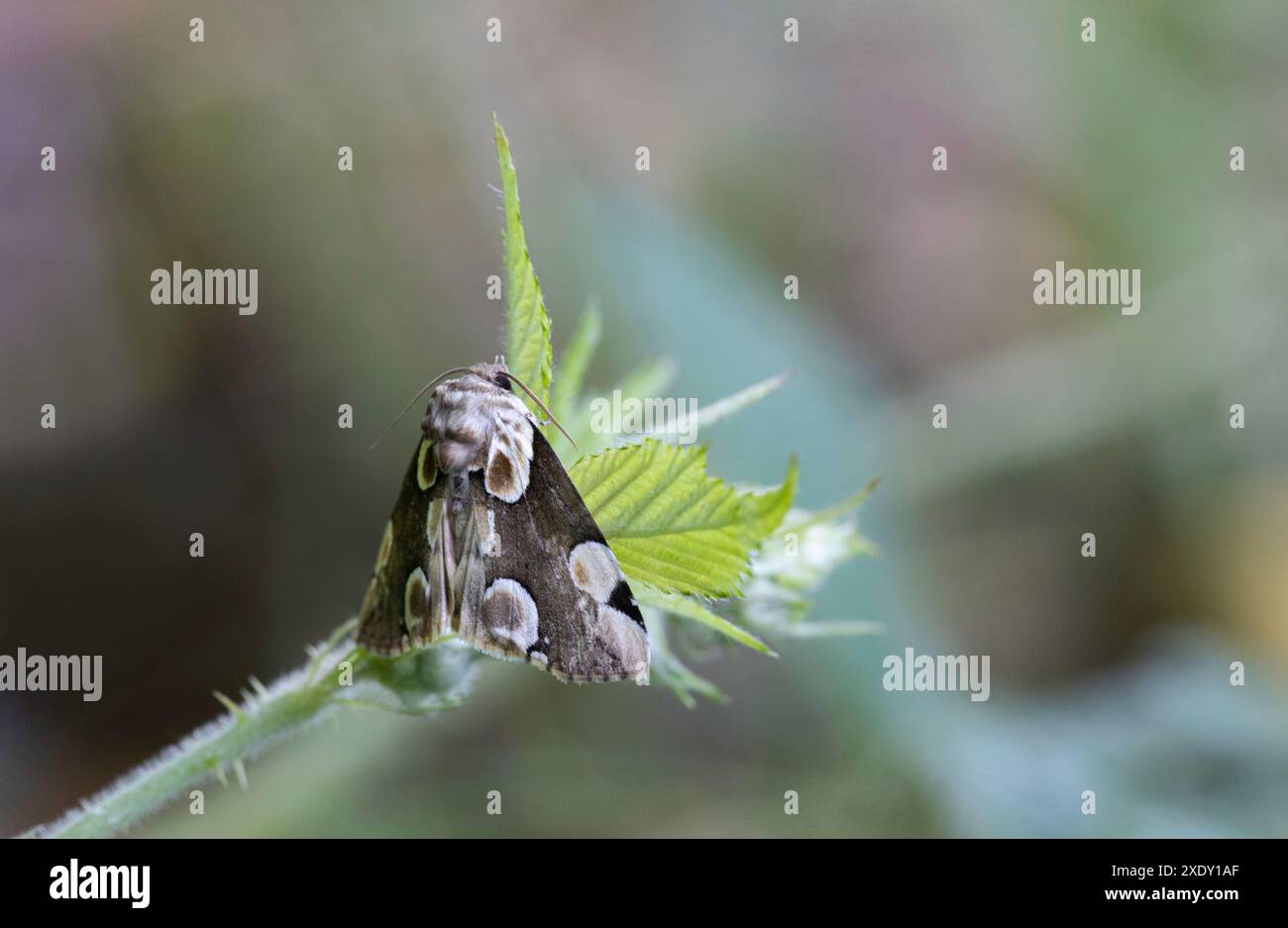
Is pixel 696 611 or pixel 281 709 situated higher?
pixel 696 611

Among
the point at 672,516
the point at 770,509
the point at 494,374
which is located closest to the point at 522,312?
the point at 494,374

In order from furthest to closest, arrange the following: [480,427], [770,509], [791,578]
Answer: [791,578]
[480,427]
[770,509]

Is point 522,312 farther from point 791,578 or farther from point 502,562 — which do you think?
point 791,578

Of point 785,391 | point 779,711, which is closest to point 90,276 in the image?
point 785,391

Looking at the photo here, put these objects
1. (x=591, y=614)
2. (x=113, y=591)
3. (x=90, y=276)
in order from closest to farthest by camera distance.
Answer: (x=591, y=614) → (x=113, y=591) → (x=90, y=276)
